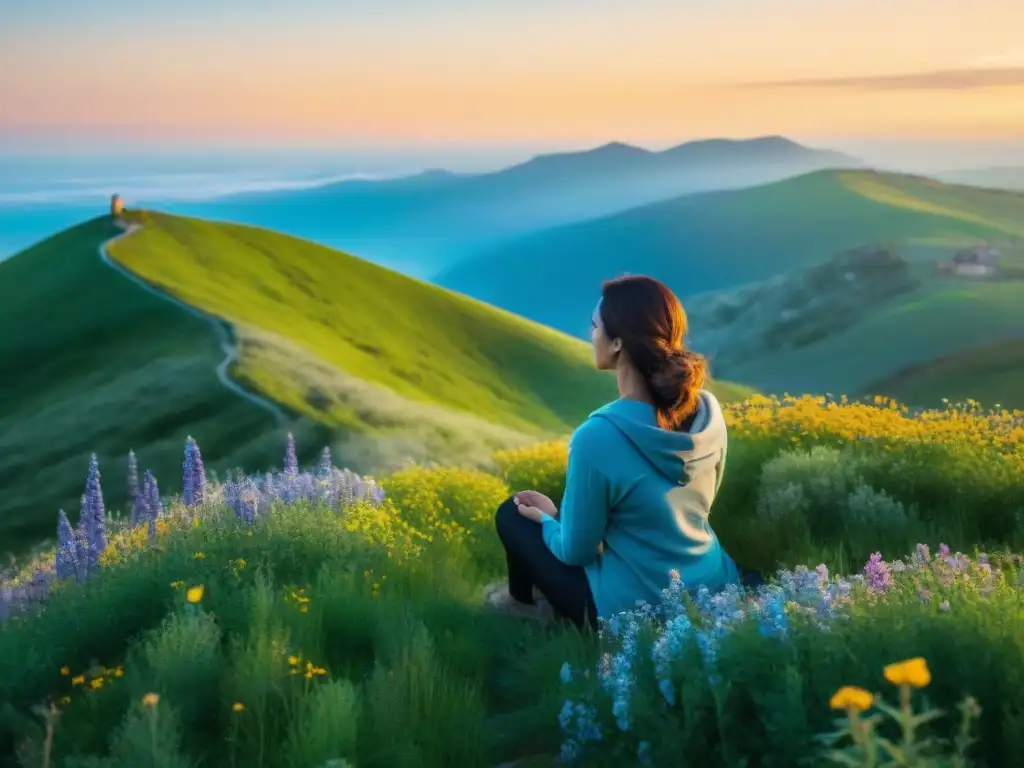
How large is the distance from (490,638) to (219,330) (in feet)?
83.3

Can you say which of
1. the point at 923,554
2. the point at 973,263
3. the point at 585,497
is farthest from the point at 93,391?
the point at 973,263

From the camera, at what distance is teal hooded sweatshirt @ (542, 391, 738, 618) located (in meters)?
4.46

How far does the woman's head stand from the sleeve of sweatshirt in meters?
0.32

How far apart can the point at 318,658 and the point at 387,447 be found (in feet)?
43.9

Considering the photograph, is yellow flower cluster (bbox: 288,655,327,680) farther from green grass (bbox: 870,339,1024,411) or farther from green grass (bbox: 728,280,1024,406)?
green grass (bbox: 728,280,1024,406)

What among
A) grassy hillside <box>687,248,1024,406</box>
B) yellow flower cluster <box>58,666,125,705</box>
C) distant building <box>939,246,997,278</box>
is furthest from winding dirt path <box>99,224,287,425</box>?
distant building <box>939,246,997,278</box>

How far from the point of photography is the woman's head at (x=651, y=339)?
14.4ft

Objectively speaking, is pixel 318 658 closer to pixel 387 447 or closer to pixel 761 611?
pixel 761 611

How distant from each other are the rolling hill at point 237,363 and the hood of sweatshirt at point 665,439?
781 centimetres

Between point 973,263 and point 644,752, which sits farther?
point 973,263

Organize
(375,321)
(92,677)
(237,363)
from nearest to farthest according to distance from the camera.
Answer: (92,677), (237,363), (375,321)

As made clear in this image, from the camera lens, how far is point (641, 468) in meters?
4.52

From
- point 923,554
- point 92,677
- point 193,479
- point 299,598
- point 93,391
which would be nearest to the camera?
point 92,677

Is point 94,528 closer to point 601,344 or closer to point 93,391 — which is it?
point 601,344
